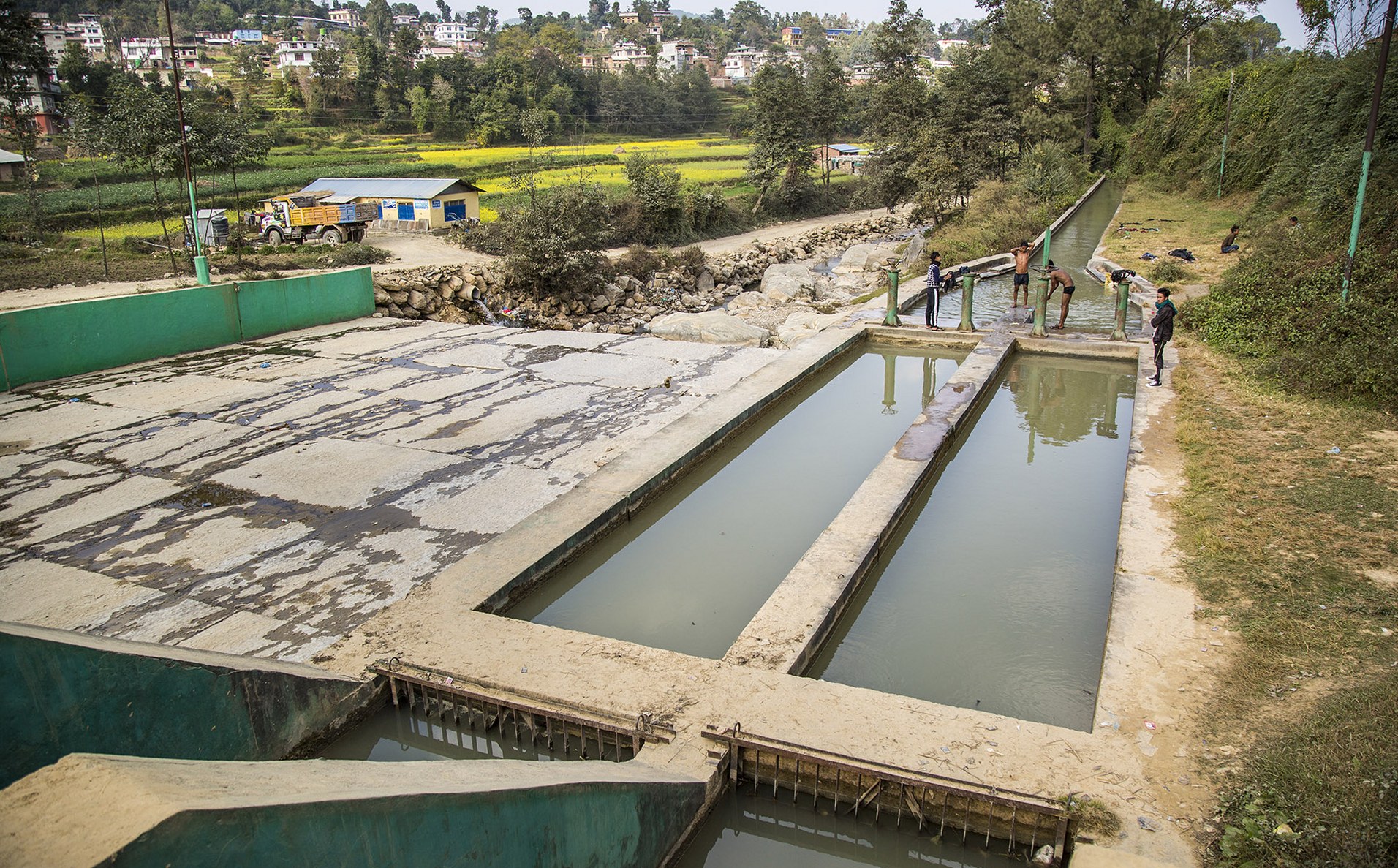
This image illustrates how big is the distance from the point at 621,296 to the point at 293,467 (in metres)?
17.0

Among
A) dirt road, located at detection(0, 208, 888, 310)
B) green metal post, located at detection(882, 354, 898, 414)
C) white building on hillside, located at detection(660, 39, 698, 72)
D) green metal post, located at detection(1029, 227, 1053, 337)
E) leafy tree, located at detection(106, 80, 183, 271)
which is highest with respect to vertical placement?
white building on hillside, located at detection(660, 39, 698, 72)

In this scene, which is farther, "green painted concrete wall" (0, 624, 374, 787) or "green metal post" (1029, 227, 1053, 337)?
"green metal post" (1029, 227, 1053, 337)

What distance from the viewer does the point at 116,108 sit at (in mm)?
26453

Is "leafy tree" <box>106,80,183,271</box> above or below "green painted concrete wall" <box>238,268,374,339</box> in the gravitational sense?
above

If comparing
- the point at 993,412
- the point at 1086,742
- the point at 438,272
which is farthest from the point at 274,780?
the point at 438,272

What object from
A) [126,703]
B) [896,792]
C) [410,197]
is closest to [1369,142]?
[896,792]

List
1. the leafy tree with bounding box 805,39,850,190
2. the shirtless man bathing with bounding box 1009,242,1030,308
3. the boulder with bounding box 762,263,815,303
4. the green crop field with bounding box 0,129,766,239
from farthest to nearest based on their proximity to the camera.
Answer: the leafy tree with bounding box 805,39,850,190
the green crop field with bounding box 0,129,766,239
the boulder with bounding box 762,263,815,303
the shirtless man bathing with bounding box 1009,242,1030,308

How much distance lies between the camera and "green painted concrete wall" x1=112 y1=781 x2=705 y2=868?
283 centimetres

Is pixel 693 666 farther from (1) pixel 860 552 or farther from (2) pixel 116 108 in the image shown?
(2) pixel 116 108

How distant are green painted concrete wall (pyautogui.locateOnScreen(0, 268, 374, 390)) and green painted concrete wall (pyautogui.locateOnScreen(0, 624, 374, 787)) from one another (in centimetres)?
1129

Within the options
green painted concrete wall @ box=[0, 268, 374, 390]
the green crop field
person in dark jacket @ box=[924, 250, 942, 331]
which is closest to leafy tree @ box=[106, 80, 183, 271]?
the green crop field

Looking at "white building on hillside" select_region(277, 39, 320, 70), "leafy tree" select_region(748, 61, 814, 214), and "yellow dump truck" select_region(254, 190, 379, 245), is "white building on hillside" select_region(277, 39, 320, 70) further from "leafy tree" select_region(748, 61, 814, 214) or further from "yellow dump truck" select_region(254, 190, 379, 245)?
"yellow dump truck" select_region(254, 190, 379, 245)

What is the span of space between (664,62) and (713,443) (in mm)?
159290

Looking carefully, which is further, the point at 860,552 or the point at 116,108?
the point at 116,108
